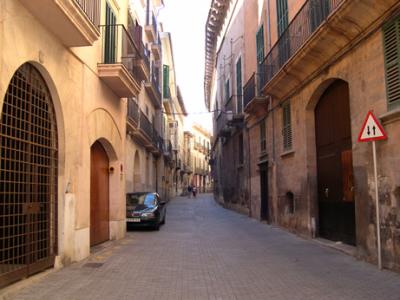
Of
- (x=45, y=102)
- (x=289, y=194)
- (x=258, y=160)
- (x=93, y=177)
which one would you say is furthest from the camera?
(x=258, y=160)

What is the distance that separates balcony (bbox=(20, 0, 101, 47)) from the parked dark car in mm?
9059

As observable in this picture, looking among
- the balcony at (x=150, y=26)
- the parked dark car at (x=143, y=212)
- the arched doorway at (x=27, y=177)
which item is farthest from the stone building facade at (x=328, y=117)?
the balcony at (x=150, y=26)

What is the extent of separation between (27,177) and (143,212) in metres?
9.59

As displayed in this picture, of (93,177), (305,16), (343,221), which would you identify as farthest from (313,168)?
(93,177)

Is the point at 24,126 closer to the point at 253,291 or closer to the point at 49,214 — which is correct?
the point at 49,214

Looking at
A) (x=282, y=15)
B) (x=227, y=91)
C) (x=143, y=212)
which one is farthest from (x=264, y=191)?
(x=227, y=91)

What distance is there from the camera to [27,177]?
7805 mm

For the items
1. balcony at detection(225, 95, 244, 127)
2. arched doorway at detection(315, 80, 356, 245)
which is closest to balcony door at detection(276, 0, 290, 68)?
arched doorway at detection(315, 80, 356, 245)

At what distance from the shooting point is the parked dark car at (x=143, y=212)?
17047mm

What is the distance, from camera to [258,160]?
20.8 meters

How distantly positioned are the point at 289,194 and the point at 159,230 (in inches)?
198

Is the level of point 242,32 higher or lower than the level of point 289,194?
higher

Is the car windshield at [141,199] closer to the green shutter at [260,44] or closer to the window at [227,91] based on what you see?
the green shutter at [260,44]

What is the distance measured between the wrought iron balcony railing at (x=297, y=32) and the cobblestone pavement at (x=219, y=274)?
5547 millimetres
